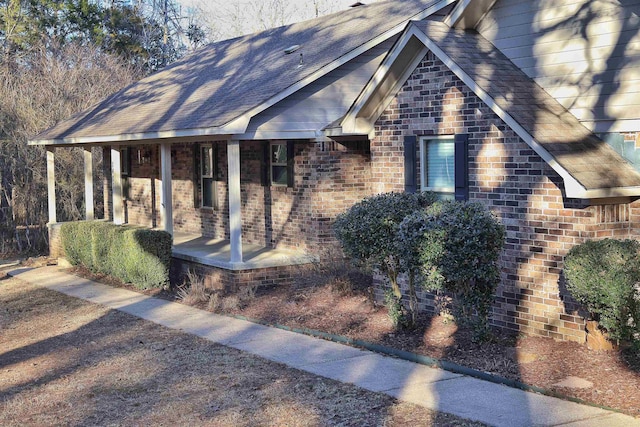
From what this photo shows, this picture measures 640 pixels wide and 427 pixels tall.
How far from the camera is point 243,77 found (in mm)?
17078

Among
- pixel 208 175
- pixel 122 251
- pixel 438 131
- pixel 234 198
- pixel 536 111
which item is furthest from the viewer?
pixel 208 175

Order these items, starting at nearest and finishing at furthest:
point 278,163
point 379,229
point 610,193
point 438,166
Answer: point 610,193
point 379,229
point 438,166
point 278,163

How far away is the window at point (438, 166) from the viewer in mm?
10977

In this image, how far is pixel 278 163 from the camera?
53.1ft

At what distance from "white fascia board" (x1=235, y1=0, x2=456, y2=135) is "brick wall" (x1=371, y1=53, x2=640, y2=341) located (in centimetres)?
343

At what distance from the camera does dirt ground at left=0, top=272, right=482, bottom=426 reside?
7277 mm

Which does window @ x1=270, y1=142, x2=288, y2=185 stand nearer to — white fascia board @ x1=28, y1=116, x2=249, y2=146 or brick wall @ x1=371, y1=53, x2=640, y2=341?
white fascia board @ x1=28, y1=116, x2=249, y2=146

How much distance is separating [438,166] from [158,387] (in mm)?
4979

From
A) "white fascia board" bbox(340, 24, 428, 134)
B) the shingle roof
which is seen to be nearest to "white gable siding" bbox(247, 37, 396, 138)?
"white fascia board" bbox(340, 24, 428, 134)

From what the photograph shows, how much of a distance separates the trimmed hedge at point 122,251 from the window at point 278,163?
2.49 m

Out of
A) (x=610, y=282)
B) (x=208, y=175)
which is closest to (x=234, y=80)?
(x=208, y=175)

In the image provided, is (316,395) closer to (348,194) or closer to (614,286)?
(614,286)

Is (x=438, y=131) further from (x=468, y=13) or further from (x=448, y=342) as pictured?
(x=448, y=342)

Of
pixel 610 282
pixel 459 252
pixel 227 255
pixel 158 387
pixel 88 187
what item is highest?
pixel 88 187
